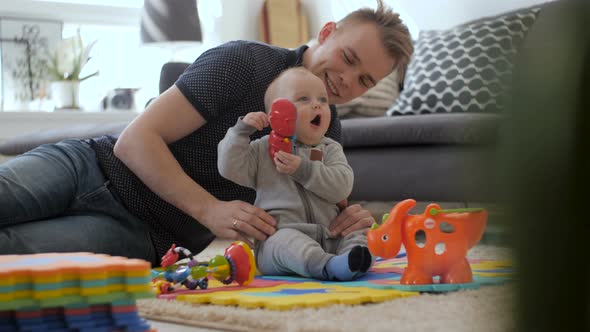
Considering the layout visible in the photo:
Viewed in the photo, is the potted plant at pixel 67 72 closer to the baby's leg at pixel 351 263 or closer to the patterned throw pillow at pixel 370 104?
the patterned throw pillow at pixel 370 104

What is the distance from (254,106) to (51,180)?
492 millimetres

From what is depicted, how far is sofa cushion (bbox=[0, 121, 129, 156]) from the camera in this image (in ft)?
9.81

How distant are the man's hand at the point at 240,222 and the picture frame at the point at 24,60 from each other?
2.88 m

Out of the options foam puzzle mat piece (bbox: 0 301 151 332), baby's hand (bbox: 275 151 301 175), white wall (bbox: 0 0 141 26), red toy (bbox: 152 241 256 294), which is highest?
white wall (bbox: 0 0 141 26)

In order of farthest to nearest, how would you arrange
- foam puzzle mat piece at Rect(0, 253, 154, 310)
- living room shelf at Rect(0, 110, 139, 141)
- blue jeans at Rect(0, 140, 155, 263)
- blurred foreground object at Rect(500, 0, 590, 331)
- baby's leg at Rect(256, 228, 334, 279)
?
living room shelf at Rect(0, 110, 139, 141)
blue jeans at Rect(0, 140, 155, 263)
baby's leg at Rect(256, 228, 334, 279)
foam puzzle mat piece at Rect(0, 253, 154, 310)
blurred foreground object at Rect(500, 0, 590, 331)

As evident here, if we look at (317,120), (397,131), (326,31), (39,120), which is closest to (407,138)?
(397,131)

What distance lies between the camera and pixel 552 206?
24cm

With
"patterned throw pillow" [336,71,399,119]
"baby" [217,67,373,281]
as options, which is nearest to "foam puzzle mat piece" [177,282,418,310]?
"baby" [217,67,373,281]

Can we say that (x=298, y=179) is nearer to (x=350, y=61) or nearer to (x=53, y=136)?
(x=350, y=61)

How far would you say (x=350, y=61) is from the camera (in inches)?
68.4

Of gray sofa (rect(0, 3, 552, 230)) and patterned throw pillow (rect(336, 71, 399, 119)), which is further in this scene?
patterned throw pillow (rect(336, 71, 399, 119))

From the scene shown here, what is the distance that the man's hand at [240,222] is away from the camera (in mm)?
1541

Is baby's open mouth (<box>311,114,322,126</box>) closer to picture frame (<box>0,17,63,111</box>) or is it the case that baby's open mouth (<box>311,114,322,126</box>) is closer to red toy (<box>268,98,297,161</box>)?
red toy (<box>268,98,297,161</box>)

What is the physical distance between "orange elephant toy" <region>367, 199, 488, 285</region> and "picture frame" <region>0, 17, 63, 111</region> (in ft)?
10.5
